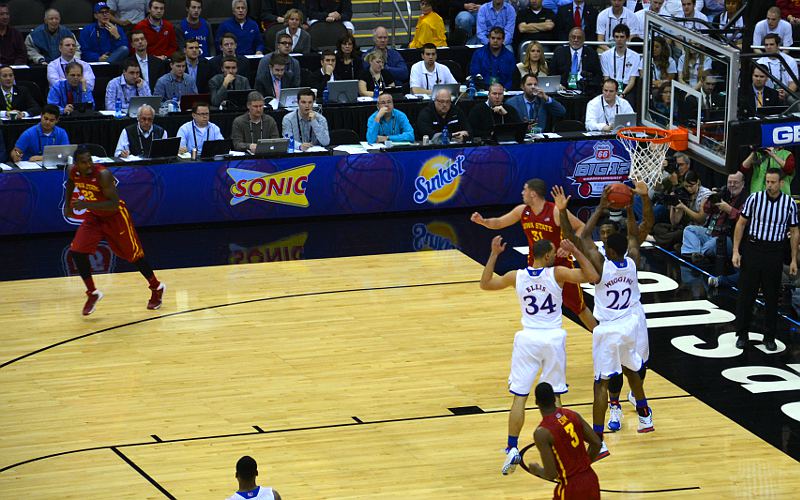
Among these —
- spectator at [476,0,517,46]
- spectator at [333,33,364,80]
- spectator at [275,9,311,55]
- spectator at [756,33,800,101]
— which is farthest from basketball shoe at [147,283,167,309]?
spectator at [476,0,517,46]

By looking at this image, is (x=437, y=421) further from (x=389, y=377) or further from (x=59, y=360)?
(x=59, y=360)

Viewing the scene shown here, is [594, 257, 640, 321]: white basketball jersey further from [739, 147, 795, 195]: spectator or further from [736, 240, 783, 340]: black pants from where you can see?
[739, 147, 795, 195]: spectator

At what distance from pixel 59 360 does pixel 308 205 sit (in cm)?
584

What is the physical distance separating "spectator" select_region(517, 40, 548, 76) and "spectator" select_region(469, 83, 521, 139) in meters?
1.60

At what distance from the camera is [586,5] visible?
2345 centimetres

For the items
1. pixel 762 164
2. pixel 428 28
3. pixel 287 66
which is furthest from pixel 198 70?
pixel 762 164

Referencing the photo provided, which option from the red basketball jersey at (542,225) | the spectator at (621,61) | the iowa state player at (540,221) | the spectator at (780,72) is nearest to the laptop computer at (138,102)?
the spectator at (621,61)

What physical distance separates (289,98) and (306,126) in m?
1.10

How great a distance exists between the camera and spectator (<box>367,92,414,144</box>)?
18516mm

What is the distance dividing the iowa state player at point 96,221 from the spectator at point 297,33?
779 cm

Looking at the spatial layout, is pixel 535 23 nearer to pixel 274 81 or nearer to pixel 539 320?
pixel 274 81

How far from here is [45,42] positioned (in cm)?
2048

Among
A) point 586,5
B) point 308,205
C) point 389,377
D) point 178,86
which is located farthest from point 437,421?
point 586,5

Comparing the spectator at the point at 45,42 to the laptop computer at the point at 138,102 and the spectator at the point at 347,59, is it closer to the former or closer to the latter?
the laptop computer at the point at 138,102
